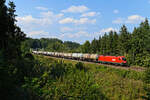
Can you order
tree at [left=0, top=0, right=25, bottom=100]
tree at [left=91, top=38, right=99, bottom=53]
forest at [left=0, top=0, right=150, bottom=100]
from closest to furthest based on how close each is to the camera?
1. tree at [left=0, top=0, right=25, bottom=100]
2. forest at [left=0, top=0, right=150, bottom=100]
3. tree at [left=91, top=38, right=99, bottom=53]

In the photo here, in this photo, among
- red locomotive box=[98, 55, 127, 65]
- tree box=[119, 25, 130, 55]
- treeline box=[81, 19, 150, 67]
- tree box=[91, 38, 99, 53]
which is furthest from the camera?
tree box=[91, 38, 99, 53]

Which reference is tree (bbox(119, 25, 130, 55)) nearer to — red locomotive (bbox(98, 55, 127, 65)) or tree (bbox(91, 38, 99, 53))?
red locomotive (bbox(98, 55, 127, 65))

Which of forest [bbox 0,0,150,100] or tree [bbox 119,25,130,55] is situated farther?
tree [bbox 119,25,130,55]

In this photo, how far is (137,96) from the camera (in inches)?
584

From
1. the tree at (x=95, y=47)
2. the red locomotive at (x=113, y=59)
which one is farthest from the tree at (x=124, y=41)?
the tree at (x=95, y=47)

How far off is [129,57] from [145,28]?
12.1 m

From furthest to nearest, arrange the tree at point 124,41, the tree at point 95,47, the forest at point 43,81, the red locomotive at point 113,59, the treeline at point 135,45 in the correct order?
the tree at point 95,47, the tree at point 124,41, the treeline at point 135,45, the red locomotive at point 113,59, the forest at point 43,81

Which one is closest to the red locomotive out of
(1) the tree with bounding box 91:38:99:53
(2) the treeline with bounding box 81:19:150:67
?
(2) the treeline with bounding box 81:19:150:67

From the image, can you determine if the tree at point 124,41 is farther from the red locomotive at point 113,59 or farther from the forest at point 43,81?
the forest at point 43,81

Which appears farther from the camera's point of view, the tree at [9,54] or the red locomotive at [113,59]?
the red locomotive at [113,59]

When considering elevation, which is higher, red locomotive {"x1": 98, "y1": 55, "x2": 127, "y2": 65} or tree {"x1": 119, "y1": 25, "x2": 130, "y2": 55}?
tree {"x1": 119, "y1": 25, "x2": 130, "y2": 55}

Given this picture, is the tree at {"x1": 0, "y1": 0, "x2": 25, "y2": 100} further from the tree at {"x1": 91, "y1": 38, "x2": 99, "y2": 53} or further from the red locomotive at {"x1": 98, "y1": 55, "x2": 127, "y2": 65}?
the tree at {"x1": 91, "y1": 38, "x2": 99, "y2": 53}

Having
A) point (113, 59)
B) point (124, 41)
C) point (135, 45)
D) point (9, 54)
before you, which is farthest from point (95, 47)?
point (9, 54)

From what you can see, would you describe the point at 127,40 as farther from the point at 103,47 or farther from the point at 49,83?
the point at 49,83
